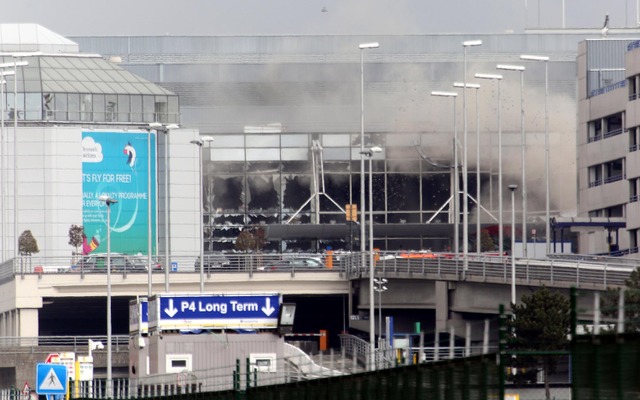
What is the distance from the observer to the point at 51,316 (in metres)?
118

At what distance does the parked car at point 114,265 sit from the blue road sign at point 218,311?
187 feet

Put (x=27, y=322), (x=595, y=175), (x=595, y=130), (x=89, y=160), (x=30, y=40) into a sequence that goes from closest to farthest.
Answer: (x=27, y=322)
(x=595, y=175)
(x=595, y=130)
(x=89, y=160)
(x=30, y=40)

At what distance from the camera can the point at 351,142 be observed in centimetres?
15688

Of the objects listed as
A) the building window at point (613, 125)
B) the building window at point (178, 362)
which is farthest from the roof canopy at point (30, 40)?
the building window at point (178, 362)

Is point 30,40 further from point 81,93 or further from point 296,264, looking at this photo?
point 296,264

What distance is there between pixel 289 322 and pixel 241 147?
107512 mm

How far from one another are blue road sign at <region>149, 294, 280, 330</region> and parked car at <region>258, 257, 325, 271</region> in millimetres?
56667

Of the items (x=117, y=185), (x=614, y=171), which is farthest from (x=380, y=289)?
(x=117, y=185)

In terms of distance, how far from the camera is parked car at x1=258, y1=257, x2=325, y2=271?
108 metres

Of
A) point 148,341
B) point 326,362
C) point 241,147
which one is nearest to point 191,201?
point 241,147

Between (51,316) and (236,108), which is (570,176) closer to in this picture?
(236,108)

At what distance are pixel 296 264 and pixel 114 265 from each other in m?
11.1

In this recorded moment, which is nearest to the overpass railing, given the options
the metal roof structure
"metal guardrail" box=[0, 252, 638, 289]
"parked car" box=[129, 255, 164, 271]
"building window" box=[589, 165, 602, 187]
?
"metal guardrail" box=[0, 252, 638, 289]

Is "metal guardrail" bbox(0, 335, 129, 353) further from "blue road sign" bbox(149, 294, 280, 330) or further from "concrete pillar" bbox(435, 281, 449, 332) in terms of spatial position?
"blue road sign" bbox(149, 294, 280, 330)
